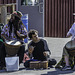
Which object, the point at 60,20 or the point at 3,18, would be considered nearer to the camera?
the point at 3,18

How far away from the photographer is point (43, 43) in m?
6.88

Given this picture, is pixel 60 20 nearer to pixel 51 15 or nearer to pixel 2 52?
pixel 51 15

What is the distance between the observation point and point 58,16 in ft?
49.8

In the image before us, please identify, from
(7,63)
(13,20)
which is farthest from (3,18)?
(7,63)

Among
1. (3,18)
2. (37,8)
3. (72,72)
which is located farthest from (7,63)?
(37,8)

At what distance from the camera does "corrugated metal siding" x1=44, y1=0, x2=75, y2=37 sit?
49.6 ft

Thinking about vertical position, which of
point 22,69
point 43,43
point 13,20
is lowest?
point 22,69

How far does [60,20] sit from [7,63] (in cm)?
889

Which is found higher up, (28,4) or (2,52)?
(28,4)

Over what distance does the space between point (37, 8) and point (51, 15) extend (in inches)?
36.9

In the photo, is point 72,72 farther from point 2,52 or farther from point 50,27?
point 50,27

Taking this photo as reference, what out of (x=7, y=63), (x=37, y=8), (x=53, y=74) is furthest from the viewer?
(x=37, y=8)

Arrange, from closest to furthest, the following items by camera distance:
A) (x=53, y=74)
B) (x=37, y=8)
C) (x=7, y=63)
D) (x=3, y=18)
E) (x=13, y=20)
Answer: (x=53, y=74) < (x=7, y=63) < (x=13, y=20) < (x=3, y=18) < (x=37, y=8)

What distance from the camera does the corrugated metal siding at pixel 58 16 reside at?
15117 millimetres
